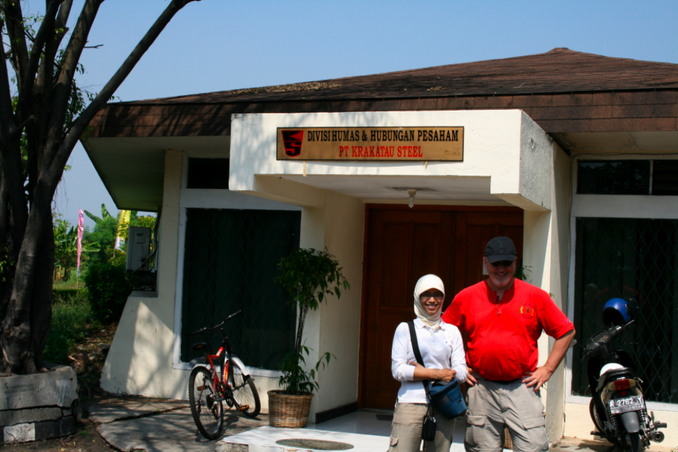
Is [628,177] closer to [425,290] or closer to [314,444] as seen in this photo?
[425,290]

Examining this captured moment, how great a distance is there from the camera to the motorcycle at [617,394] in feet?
18.6

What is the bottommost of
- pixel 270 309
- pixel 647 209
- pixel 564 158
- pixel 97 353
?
pixel 97 353

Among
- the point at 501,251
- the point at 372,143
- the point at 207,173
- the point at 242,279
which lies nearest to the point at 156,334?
the point at 242,279

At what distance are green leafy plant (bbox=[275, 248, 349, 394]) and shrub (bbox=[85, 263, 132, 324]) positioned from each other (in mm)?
5374

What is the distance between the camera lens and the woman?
4238mm

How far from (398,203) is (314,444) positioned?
3.08 meters

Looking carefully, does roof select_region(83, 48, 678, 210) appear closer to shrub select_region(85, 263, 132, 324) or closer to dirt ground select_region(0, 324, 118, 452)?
shrub select_region(85, 263, 132, 324)

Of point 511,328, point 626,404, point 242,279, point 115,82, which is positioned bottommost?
point 626,404

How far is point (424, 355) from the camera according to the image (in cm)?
430

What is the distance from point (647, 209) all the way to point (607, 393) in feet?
Answer: 6.59

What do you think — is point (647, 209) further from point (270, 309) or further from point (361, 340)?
point (270, 309)

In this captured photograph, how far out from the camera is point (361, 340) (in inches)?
328

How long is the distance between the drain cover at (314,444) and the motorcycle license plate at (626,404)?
2316 millimetres

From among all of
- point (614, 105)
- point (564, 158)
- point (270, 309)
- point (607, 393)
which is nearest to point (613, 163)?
point (564, 158)
